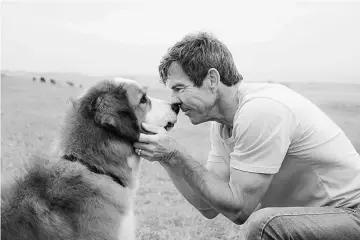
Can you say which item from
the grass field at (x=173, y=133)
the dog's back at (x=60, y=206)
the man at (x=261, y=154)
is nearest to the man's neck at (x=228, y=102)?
the man at (x=261, y=154)

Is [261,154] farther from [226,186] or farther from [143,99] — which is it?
[143,99]

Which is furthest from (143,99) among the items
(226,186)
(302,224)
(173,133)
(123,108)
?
(173,133)

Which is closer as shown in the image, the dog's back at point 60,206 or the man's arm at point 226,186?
the dog's back at point 60,206

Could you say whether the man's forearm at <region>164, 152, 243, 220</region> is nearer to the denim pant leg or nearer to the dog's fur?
the denim pant leg

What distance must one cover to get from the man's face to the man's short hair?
0.09ft

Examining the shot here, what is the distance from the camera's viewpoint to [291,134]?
1.81 meters

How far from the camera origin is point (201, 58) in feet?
6.43

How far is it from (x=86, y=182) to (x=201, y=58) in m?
0.82

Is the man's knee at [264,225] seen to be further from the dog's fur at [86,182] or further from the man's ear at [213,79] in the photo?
the man's ear at [213,79]

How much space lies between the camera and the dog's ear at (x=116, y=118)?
166cm

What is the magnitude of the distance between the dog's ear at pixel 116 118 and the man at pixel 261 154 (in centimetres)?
7

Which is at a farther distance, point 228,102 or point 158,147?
point 228,102

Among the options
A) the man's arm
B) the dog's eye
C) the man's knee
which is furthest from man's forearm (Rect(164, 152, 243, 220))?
the dog's eye

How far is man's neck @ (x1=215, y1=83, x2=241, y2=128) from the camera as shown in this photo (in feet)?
6.66
